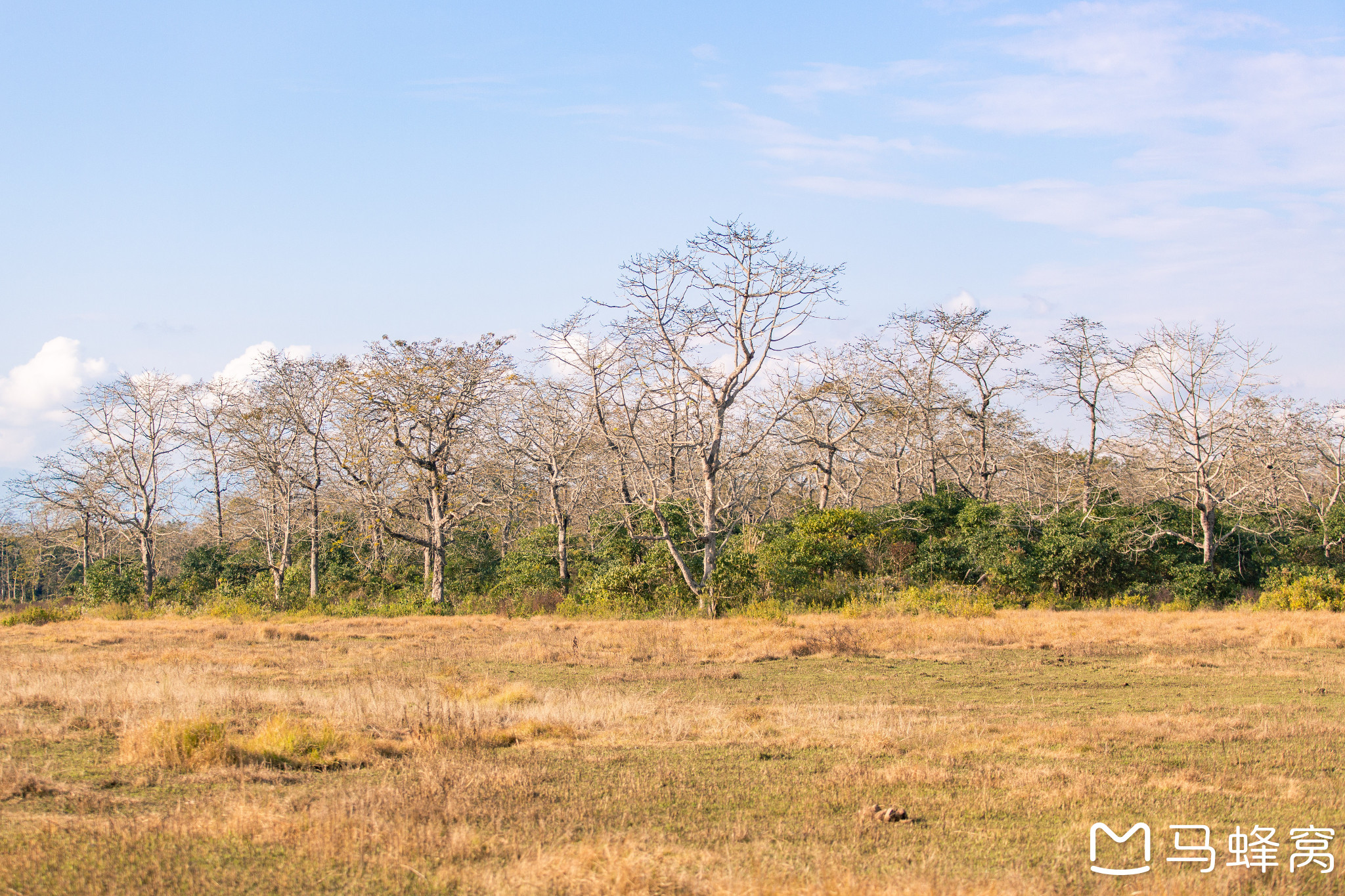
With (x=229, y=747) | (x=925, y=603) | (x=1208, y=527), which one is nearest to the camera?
(x=229, y=747)

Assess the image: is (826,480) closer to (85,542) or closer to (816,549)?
(816,549)

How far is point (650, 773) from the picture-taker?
7758 millimetres

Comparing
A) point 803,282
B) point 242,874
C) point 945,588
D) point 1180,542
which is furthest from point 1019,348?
point 242,874

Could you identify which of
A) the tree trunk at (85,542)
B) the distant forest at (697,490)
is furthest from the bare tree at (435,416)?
the tree trunk at (85,542)

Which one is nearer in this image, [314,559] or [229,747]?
[229,747]

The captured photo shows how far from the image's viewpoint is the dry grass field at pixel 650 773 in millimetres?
5176

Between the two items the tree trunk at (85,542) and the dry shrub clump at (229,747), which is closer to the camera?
the dry shrub clump at (229,747)

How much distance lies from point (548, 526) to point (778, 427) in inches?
376

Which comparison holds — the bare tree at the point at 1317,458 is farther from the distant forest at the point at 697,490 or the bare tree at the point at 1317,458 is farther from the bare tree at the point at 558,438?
the bare tree at the point at 558,438

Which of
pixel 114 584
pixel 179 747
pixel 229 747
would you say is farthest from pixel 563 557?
pixel 179 747

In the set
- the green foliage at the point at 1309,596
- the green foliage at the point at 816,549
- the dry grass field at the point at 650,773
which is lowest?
the green foliage at the point at 1309,596

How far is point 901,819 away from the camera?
6.38 metres

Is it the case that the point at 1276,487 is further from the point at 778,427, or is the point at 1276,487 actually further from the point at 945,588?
the point at 778,427

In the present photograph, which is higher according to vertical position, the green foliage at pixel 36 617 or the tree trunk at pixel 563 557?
the tree trunk at pixel 563 557
